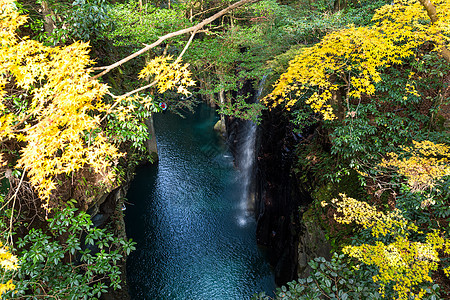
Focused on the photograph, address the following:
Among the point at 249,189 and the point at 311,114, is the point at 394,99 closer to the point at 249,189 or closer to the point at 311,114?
the point at 311,114

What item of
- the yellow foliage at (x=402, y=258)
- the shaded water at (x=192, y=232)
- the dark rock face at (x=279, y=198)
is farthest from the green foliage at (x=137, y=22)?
the shaded water at (x=192, y=232)

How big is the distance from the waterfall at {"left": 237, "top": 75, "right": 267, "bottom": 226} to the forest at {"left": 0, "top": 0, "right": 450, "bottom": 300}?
16.4 ft

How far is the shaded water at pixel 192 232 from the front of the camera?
32.7 feet

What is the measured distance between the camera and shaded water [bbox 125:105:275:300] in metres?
9.96

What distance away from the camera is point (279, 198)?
1102cm

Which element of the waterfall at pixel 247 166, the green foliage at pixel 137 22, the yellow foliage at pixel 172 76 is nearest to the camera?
the yellow foliage at pixel 172 76

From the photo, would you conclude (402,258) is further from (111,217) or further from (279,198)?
(111,217)

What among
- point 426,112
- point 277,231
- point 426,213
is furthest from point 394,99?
point 277,231

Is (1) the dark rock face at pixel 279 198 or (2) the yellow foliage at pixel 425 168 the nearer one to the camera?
(2) the yellow foliage at pixel 425 168

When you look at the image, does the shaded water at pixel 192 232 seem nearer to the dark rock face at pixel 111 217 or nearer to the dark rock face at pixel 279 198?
the dark rock face at pixel 111 217

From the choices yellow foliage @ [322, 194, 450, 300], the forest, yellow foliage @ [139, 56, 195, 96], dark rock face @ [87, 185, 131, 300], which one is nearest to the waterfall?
the forest

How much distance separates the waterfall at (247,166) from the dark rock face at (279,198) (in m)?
1.08

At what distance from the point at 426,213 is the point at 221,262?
831 centimetres

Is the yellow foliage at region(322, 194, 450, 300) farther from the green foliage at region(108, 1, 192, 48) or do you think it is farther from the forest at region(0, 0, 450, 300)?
the green foliage at region(108, 1, 192, 48)
